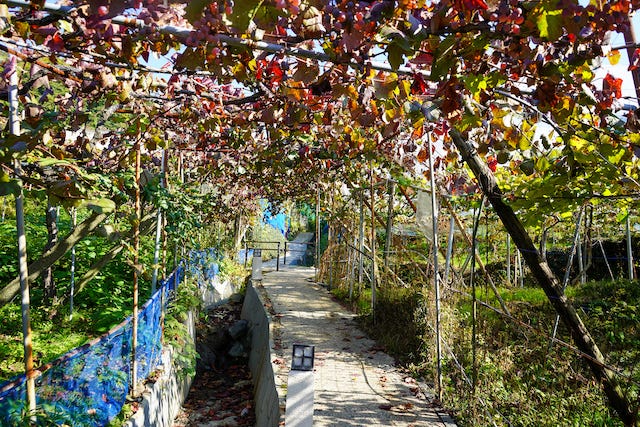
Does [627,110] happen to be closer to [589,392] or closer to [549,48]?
[549,48]

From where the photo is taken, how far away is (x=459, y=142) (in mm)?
4484

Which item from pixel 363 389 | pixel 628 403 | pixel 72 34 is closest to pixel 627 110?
pixel 628 403

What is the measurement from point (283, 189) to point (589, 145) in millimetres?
14136

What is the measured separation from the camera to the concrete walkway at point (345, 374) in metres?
5.35

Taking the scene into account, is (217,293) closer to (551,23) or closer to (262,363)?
(262,363)

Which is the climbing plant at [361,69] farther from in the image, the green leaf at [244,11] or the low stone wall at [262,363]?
the low stone wall at [262,363]

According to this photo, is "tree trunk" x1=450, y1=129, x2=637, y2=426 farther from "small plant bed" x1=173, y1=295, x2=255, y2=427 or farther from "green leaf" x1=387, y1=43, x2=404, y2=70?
"small plant bed" x1=173, y1=295, x2=255, y2=427

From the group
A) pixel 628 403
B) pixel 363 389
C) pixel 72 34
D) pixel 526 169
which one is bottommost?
pixel 363 389

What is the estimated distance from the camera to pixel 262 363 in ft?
27.0

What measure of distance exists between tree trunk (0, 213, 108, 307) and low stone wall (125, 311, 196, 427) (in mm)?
1638

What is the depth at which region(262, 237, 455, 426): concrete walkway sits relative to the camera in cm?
535

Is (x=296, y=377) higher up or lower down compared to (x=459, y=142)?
lower down

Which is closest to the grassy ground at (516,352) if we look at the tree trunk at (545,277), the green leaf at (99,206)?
the tree trunk at (545,277)

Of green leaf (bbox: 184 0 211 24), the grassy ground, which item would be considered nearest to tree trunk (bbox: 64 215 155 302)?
green leaf (bbox: 184 0 211 24)
